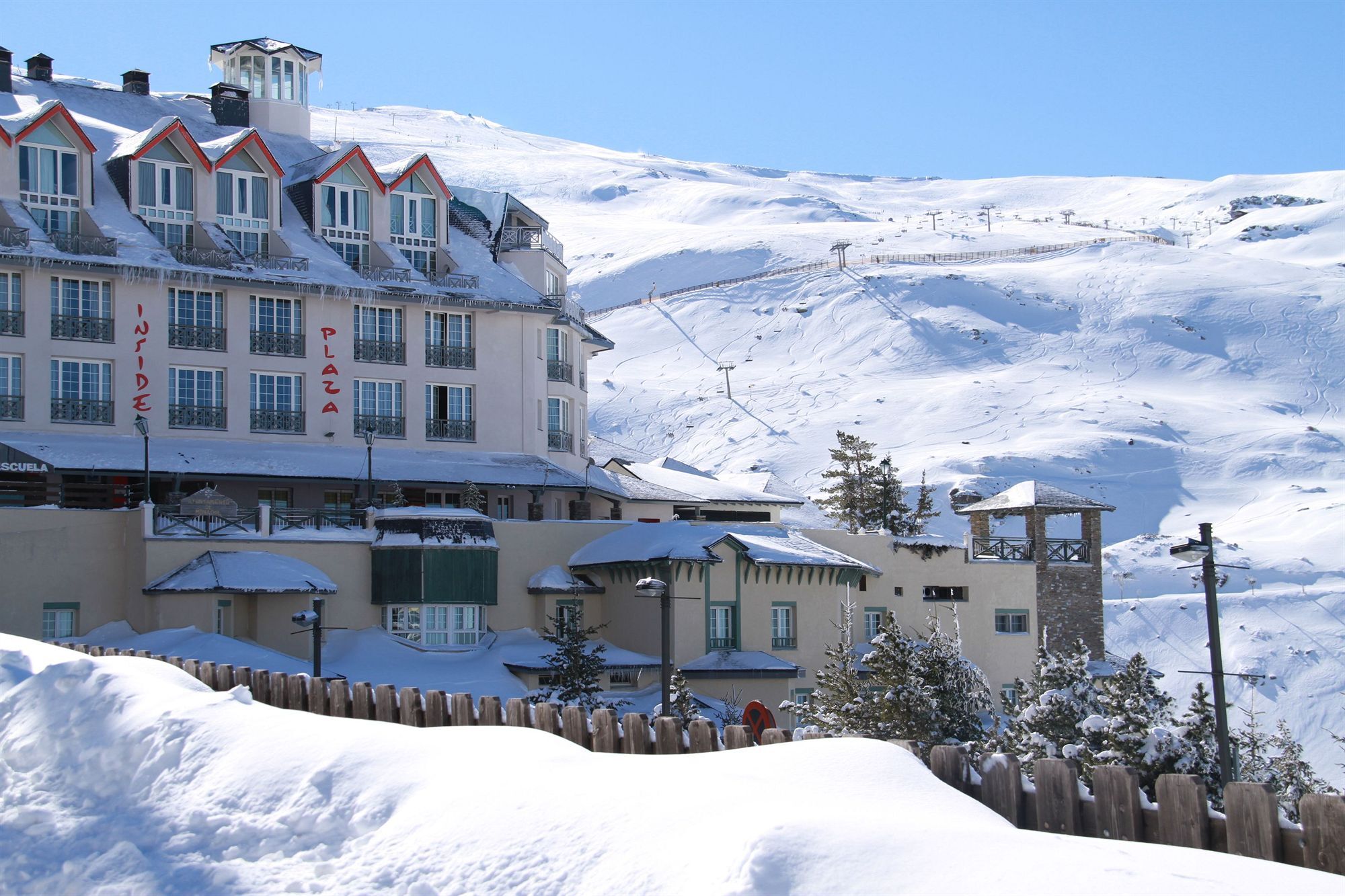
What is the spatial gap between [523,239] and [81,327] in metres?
15.3

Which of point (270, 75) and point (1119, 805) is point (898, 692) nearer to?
point (1119, 805)

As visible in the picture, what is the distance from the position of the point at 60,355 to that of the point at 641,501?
17.6 meters

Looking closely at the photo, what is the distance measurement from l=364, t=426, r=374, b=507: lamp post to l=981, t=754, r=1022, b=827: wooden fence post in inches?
1215

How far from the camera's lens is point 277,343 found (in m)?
44.2

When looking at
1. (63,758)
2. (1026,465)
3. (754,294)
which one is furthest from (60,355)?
(754,294)

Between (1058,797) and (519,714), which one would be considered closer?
(1058,797)

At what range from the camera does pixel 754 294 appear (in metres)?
133

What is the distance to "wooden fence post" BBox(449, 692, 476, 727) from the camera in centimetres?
1382

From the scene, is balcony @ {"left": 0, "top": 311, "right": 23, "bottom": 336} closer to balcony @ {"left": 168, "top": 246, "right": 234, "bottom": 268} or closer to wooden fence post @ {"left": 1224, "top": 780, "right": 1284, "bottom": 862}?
balcony @ {"left": 168, "top": 246, "right": 234, "bottom": 268}

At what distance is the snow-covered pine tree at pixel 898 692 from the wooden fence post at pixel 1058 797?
18.5 meters

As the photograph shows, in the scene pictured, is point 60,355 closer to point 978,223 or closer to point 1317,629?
point 1317,629

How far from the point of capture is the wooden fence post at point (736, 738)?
11539 mm

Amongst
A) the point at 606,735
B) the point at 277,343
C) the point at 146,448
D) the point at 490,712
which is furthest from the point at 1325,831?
the point at 277,343

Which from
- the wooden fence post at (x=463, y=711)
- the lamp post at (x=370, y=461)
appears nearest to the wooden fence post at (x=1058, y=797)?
the wooden fence post at (x=463, y=711)
